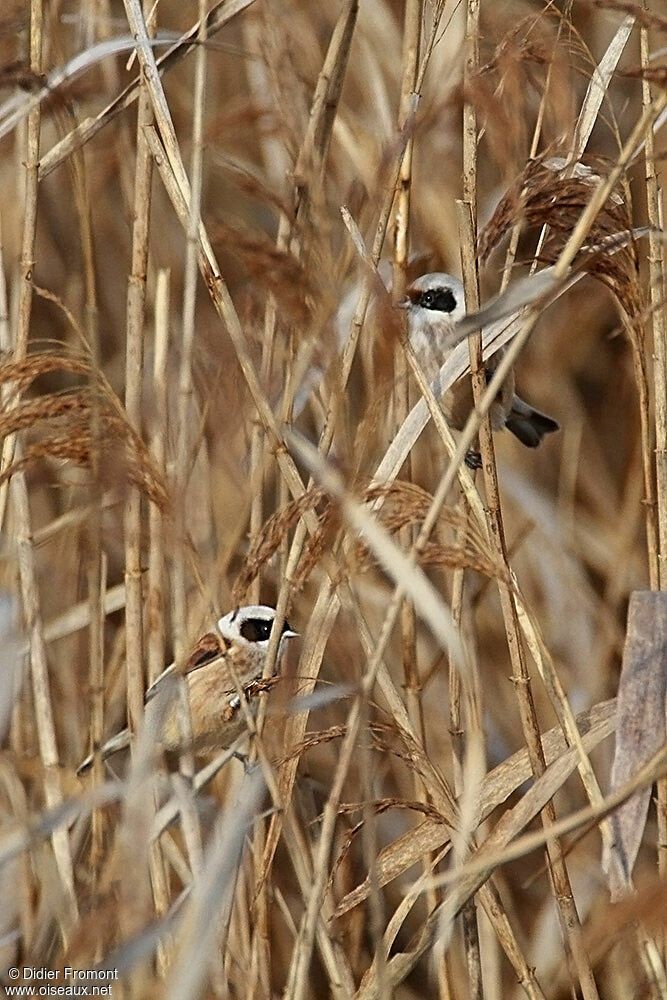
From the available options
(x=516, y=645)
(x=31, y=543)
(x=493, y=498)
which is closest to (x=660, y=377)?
(x=493, y=498)

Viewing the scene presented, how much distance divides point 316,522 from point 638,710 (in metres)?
0.40

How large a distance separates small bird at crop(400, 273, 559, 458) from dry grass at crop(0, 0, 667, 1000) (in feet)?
0.35

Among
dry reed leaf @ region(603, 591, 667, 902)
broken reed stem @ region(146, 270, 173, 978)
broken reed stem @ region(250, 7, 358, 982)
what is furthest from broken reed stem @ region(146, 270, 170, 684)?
dry reed leaf @ region(603, 591, 667, 902)

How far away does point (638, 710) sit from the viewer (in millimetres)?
1201

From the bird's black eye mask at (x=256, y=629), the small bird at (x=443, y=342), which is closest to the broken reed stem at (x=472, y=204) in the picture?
the bird's black eye mask at (x=256, y=629)

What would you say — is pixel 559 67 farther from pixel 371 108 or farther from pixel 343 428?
pixel 371 108

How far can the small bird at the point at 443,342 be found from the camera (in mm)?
2352

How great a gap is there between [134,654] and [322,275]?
0.60 m

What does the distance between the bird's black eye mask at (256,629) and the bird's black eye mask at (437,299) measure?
0.82 metres

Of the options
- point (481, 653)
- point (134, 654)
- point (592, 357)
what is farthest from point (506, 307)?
point (592, 357)

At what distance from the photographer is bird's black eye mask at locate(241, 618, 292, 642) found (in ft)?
6.09

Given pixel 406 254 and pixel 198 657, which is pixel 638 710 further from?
pixel 198 657

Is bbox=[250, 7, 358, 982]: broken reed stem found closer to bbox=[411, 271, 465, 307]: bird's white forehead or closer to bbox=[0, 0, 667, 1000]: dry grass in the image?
bbox=[0, 0, 667, 1000]: dry grass

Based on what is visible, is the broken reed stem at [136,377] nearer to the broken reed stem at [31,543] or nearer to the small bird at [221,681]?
the broken reed stem at [31,543]
